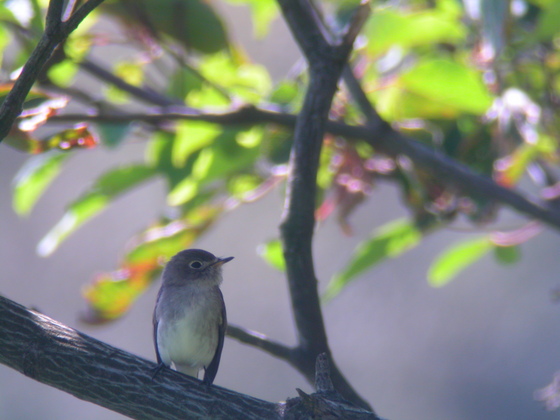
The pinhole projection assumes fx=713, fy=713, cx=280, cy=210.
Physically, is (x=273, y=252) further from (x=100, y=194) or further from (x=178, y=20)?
(x=178, y=20)

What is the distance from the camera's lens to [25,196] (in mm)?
2643

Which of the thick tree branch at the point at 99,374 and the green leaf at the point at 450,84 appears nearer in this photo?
the thick tree branch at the point at 99,374

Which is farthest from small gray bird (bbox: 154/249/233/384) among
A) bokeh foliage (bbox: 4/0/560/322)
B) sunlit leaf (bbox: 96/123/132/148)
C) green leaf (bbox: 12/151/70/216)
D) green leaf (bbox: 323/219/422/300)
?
sunlit leaf (bbox: 96/123/132/148)

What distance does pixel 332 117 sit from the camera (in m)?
2.53

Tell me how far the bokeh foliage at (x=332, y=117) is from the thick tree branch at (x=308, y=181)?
1.35ft

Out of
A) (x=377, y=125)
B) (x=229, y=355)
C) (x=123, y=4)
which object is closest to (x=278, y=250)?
(x=377, y=125)

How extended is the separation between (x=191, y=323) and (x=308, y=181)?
3.90 ft

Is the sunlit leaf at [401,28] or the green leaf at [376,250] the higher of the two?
the sunlit leaf at [401,28]

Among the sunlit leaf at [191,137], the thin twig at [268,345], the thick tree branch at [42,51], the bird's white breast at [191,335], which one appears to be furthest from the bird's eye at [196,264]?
the thick tree branch at [42,51]

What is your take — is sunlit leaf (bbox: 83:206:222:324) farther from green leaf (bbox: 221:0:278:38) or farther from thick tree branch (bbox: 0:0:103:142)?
thick tree branch (bbox: 0:0:103:142)

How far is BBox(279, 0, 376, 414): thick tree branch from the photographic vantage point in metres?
1.75

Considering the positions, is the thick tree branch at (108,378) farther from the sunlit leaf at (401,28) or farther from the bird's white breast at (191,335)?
the sunlit leaf at (401,28)

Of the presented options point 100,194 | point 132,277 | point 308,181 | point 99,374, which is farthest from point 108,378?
point 100,194

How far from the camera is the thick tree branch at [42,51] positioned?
1366 millimetres
